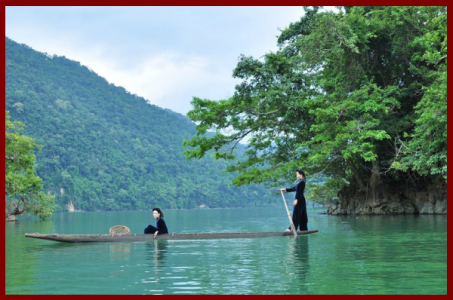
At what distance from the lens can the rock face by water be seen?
30359mm

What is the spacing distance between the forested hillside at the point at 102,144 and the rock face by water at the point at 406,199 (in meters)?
64.9

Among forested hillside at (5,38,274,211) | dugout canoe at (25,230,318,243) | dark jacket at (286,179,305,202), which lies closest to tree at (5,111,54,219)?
dugout canoe at (25,230,318,243)

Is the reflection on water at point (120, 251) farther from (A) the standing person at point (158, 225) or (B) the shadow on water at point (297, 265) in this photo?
(B) the shadow on water at point (297, 265)

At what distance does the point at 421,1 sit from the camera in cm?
2406

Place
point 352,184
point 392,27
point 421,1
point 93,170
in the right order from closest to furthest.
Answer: point 421,1, point 392,27, point 352,184, point 93,170

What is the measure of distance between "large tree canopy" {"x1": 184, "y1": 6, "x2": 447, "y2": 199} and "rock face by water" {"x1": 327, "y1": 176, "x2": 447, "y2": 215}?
82cm

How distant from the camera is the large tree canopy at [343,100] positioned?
84.6 feet

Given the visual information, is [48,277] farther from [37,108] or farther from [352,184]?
[37,108]

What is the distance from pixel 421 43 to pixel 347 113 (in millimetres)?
4828

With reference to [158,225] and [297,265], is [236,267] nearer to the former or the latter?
[297,265]

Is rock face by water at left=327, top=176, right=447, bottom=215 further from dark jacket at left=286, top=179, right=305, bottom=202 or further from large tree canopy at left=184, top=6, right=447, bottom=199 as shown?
dark jacket at left=286, top=179, right=305, bottom=202

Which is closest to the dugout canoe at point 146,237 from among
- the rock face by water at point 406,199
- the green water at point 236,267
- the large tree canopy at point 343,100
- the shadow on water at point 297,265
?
the green water at point 236,267

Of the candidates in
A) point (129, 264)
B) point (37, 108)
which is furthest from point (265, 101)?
point (37, 108)

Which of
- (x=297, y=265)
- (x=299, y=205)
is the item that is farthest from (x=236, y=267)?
(x=299, y=205)
